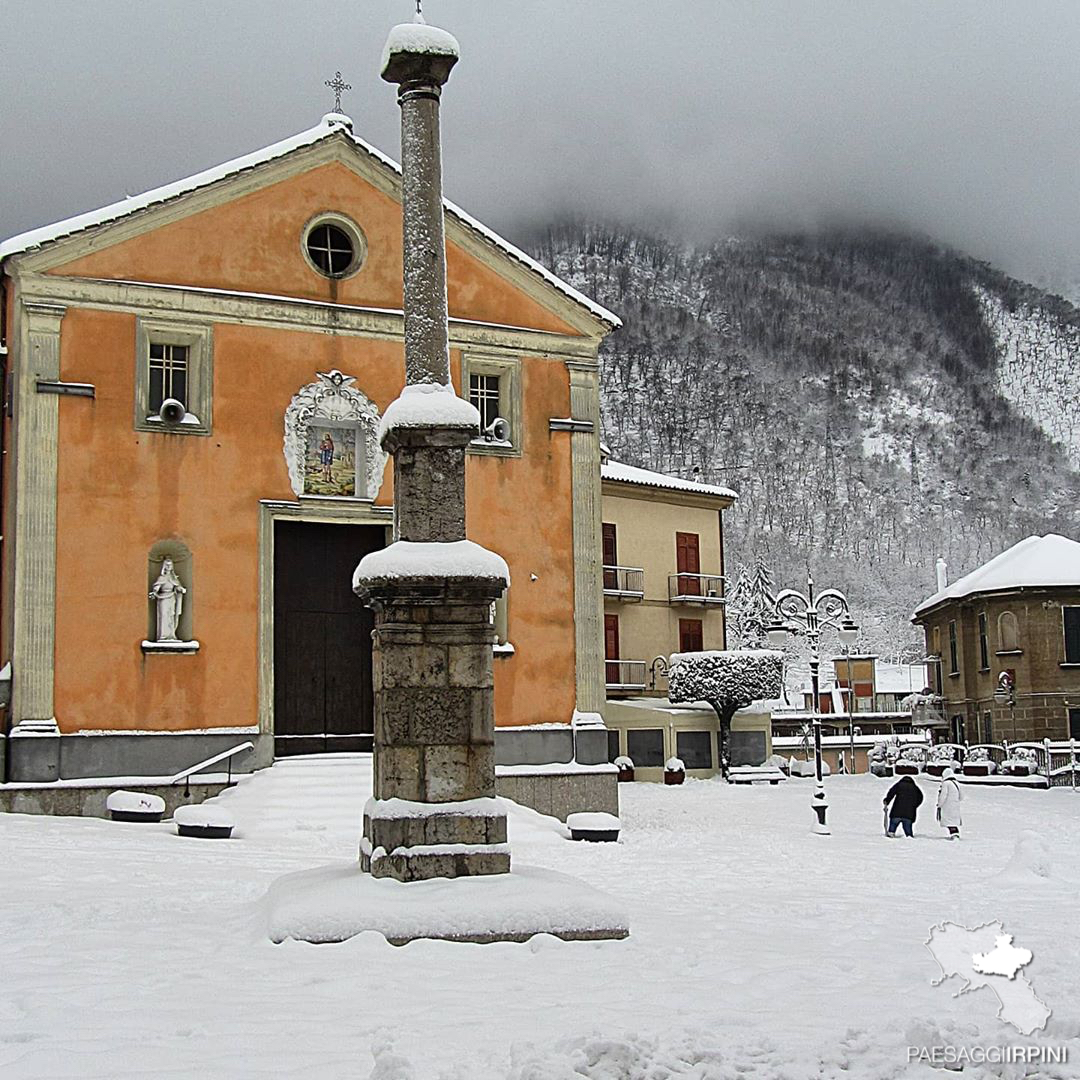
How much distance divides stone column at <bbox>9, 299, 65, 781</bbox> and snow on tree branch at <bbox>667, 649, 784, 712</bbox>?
1980 centimetres

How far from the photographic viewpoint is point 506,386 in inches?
903

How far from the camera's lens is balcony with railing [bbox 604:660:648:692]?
39.0 metres

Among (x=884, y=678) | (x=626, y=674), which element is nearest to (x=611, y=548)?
(x=626, y=674)

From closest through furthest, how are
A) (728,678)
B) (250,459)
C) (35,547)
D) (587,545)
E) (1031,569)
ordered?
(35,547) < (250,459) < (587,545) < (728,678) < (1031,569)

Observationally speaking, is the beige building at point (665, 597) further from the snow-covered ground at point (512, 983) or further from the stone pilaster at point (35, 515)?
the snow-covered ground at point (512, 983)

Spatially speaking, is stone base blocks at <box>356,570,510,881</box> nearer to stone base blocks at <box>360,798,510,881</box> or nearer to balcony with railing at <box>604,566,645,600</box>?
stone base blocks at <box>360,798,510,881</box>

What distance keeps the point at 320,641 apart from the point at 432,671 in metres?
12.1

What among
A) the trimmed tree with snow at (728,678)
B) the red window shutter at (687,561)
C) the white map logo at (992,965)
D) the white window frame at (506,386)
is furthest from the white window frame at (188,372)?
the red window shutter at (687,561)

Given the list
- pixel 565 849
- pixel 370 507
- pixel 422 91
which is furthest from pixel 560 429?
pixel 422 91

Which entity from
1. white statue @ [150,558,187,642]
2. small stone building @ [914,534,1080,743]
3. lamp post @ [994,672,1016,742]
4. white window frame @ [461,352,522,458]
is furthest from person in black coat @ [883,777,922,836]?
lamp post @ [994,672,1016,742]

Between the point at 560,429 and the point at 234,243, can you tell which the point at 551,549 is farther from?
the point at 234,243

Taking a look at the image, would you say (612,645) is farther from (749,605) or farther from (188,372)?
(749,605)

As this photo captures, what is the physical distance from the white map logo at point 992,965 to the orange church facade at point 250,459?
40.9 feet

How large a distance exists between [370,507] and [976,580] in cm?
2798
